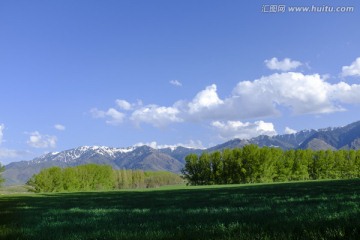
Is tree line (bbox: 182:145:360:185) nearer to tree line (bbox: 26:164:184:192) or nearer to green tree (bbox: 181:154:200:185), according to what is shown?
green tree (bbox: 181:154:200:185)

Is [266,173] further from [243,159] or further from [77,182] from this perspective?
[77,182]

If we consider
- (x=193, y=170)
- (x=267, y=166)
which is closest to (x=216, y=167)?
(x=193, y=170)

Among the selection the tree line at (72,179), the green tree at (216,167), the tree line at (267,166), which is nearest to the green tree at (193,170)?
the tree line at (267,166)

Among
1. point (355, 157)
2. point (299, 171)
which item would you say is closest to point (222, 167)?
point (299, 171)

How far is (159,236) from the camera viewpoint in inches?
420

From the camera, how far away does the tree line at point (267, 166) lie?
6043 inches

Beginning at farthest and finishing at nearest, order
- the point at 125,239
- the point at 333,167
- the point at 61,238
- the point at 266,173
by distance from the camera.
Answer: the point at 333,167
the point at 266,173
the point at 61,238
the point at 125,239

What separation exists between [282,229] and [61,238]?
6316 millimetres

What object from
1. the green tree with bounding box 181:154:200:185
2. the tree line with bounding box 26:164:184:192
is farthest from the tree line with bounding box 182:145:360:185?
the tree line with bounding box 26:164:184:192

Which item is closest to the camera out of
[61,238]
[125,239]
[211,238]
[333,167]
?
[211,238]

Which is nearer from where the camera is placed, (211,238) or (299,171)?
(211,238)

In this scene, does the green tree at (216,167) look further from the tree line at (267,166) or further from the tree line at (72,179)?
the tree line at (72,179)

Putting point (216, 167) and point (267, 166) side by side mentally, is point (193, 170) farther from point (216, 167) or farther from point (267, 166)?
point (267, 166)

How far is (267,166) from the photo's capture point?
15325 cm
